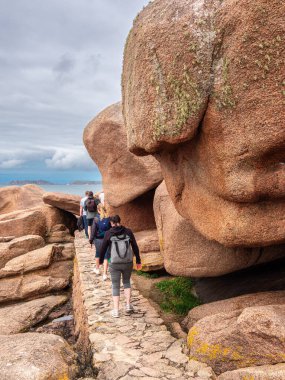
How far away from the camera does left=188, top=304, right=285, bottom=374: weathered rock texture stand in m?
5.73

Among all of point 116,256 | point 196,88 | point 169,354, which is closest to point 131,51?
point 196,88

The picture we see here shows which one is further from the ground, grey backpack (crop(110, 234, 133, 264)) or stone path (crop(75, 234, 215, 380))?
grey backpack (crop(110, 234, 133, 264))

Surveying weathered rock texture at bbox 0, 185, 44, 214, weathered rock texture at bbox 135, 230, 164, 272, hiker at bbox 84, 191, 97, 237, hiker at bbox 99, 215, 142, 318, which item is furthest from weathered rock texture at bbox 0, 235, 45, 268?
weathered rock texture at bbox 0, 185, 44, 214

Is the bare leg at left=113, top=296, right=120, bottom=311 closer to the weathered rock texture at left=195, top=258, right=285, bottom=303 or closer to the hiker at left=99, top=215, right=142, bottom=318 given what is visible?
the hiker at left=99, top=215, right=142, bottom=318

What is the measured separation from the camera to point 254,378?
17.0 ft

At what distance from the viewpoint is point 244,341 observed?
605 cm

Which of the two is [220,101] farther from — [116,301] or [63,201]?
[63,201]

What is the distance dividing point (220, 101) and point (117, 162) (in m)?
10.9

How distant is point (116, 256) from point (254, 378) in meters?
4.48

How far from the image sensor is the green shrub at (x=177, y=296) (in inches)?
420

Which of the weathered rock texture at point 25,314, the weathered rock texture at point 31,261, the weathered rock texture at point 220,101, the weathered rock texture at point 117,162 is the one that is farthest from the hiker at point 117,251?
the weathered rock texture at point 31,261

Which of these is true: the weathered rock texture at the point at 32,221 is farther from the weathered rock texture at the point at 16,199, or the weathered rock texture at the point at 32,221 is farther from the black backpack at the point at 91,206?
the black backpack at the point at 91,206

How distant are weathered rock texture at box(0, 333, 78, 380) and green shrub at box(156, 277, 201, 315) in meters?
3.97

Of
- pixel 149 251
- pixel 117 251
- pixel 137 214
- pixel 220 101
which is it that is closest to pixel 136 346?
pixel 117 251
